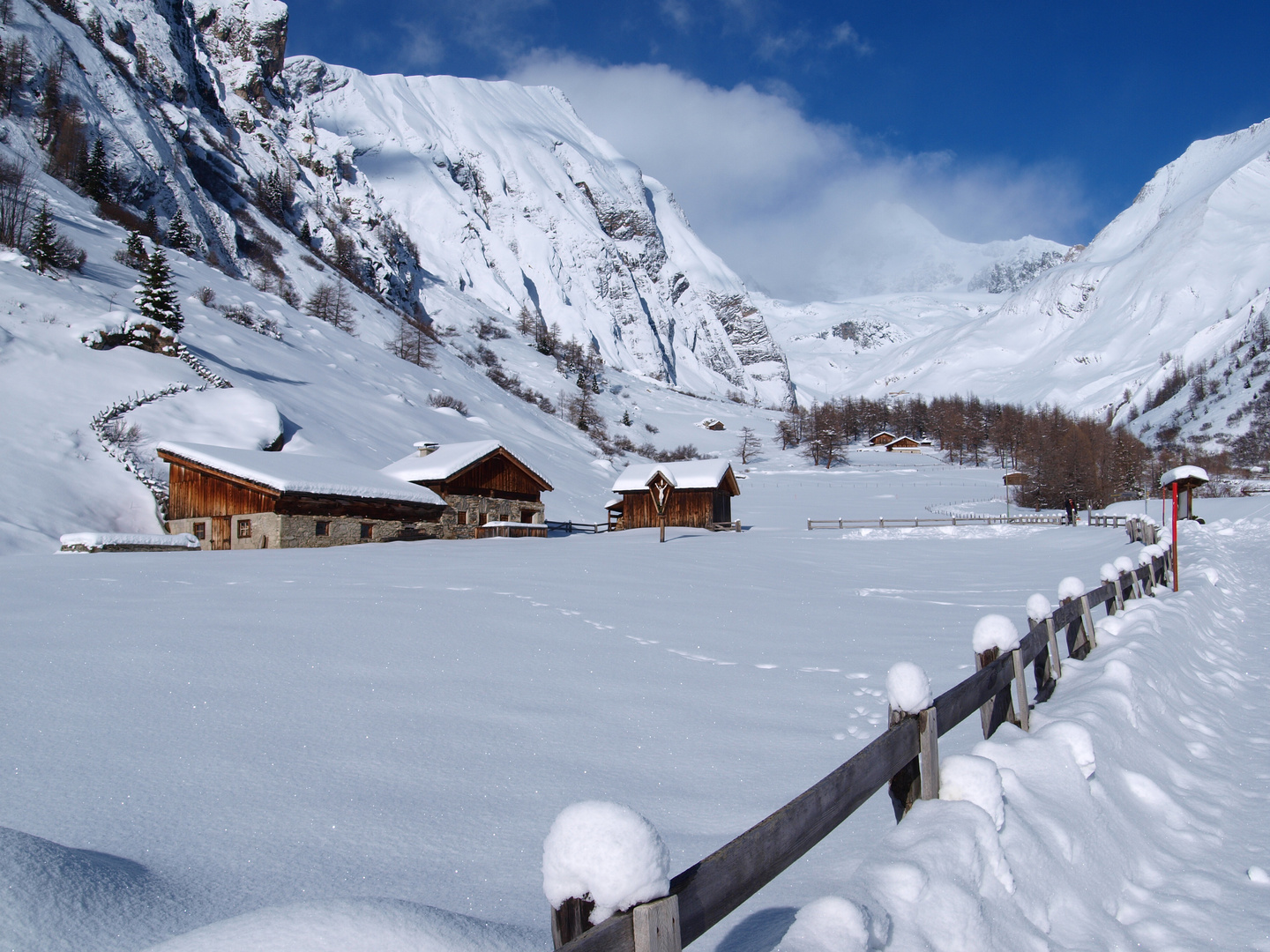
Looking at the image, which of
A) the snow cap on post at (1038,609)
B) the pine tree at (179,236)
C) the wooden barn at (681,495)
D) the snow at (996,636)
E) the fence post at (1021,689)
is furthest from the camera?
the pine tree at (179,236)

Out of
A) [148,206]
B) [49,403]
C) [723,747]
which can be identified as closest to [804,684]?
[723,747]

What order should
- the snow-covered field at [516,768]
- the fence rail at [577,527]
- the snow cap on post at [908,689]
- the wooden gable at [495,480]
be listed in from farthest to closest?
the fence rail at [577,527] → the wooden gable at [495,480] → the snow cap on post at [908,689] → the snow-covered field at [516,768]

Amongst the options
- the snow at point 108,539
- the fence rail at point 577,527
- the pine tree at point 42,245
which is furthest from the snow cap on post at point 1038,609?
the pine tree at point 42,245

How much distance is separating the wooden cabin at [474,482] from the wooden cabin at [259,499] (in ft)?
16.1

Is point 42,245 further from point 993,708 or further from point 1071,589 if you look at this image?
point 993,708

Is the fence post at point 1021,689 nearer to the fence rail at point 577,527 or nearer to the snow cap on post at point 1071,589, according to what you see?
the snow cap on post at point 1071,589

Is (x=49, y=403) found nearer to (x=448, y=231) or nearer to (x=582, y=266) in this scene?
(x=448, y=231)

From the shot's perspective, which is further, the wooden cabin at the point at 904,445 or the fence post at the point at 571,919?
the wooden cabin at the point at 904,445

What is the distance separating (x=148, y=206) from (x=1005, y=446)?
10079cm

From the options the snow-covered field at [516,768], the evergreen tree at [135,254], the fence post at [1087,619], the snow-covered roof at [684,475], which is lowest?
the snow-covered field at [516,768]

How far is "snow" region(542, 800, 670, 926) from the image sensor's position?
160 cm

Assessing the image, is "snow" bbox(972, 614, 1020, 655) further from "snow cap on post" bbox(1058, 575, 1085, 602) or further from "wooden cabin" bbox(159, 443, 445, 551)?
"wooden cabin" bbox(159, 443, 445, 551)

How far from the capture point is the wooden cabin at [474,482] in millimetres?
31953

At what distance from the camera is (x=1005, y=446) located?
9894cm
